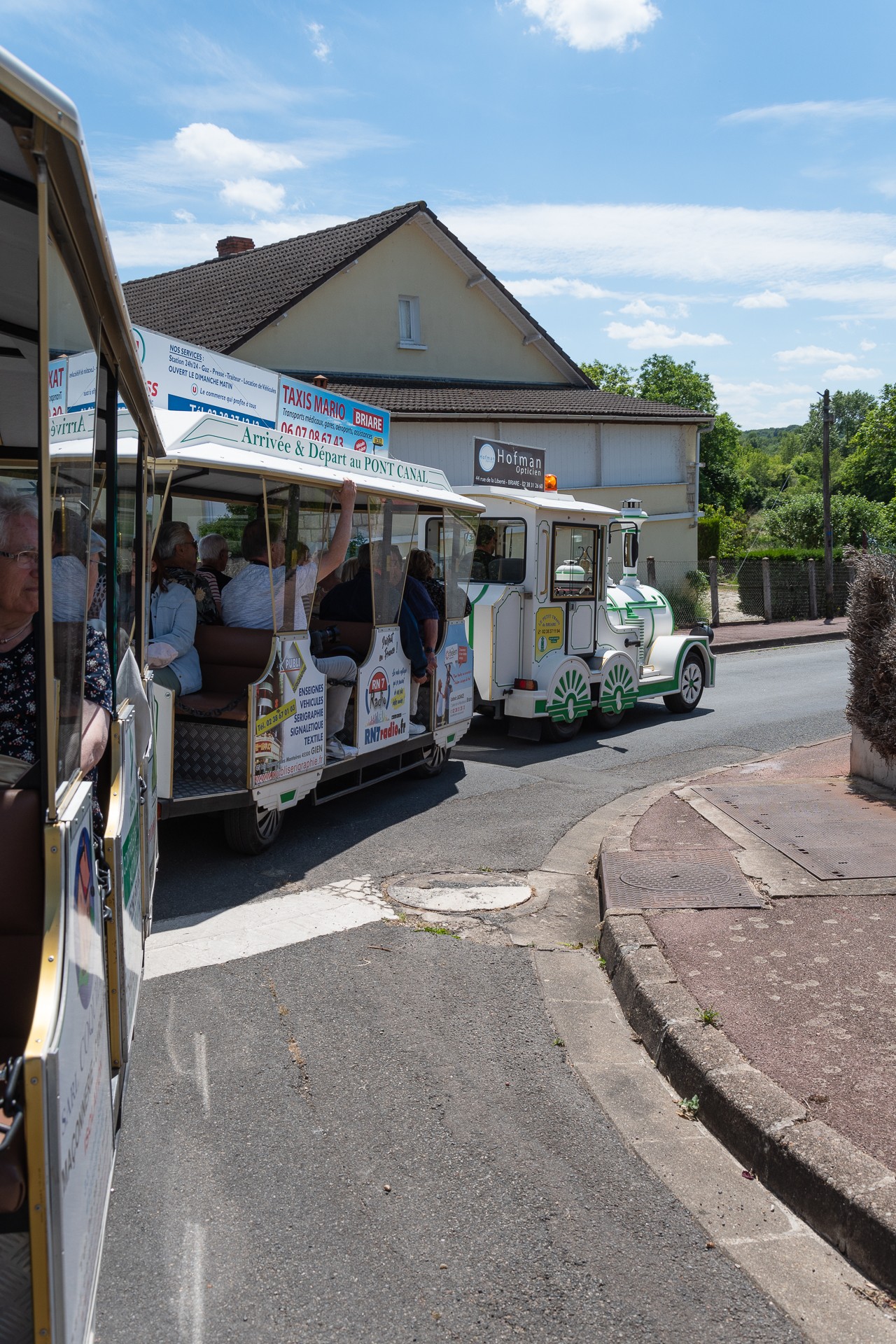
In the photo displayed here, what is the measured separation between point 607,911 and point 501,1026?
128 centimetres

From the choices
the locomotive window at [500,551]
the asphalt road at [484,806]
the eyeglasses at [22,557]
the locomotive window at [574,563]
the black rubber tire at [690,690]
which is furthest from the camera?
the black rubber tire at [690,690]

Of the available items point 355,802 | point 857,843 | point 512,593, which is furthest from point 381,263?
point 857,843

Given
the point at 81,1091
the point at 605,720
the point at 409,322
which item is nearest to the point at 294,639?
the point at 81,1091

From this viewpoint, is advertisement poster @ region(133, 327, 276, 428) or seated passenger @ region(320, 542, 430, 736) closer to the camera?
advertisement poster @ region(133, 327, 276, 428)

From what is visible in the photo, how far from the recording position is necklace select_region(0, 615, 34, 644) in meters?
3.08

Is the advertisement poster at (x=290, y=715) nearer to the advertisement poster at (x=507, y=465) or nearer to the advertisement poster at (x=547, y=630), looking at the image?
the advertisement poster at (x=547, y=630)

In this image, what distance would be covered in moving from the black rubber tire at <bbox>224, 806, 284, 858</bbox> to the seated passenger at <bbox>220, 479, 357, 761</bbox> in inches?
40.8

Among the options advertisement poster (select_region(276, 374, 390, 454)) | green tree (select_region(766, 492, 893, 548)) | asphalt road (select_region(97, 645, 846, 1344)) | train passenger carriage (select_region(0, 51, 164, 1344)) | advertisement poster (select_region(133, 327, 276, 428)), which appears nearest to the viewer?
train passenger carriage (select_region(0, 51, 164, 1344))

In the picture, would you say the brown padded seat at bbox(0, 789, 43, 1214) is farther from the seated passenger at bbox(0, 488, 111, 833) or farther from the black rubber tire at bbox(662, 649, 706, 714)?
the black rubber tire at bbox(662, 649, 706, 714)

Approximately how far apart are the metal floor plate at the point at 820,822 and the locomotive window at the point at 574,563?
3066mm

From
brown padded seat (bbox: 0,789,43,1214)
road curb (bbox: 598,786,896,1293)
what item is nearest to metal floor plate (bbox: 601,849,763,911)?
road curb (bbox: 598,786,896,1293)

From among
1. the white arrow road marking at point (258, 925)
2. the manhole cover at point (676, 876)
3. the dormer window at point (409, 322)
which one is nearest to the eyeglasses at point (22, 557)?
the white arrow road marking at point (258, 925)

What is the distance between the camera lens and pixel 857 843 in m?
6.59

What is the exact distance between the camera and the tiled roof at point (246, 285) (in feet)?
74.6
